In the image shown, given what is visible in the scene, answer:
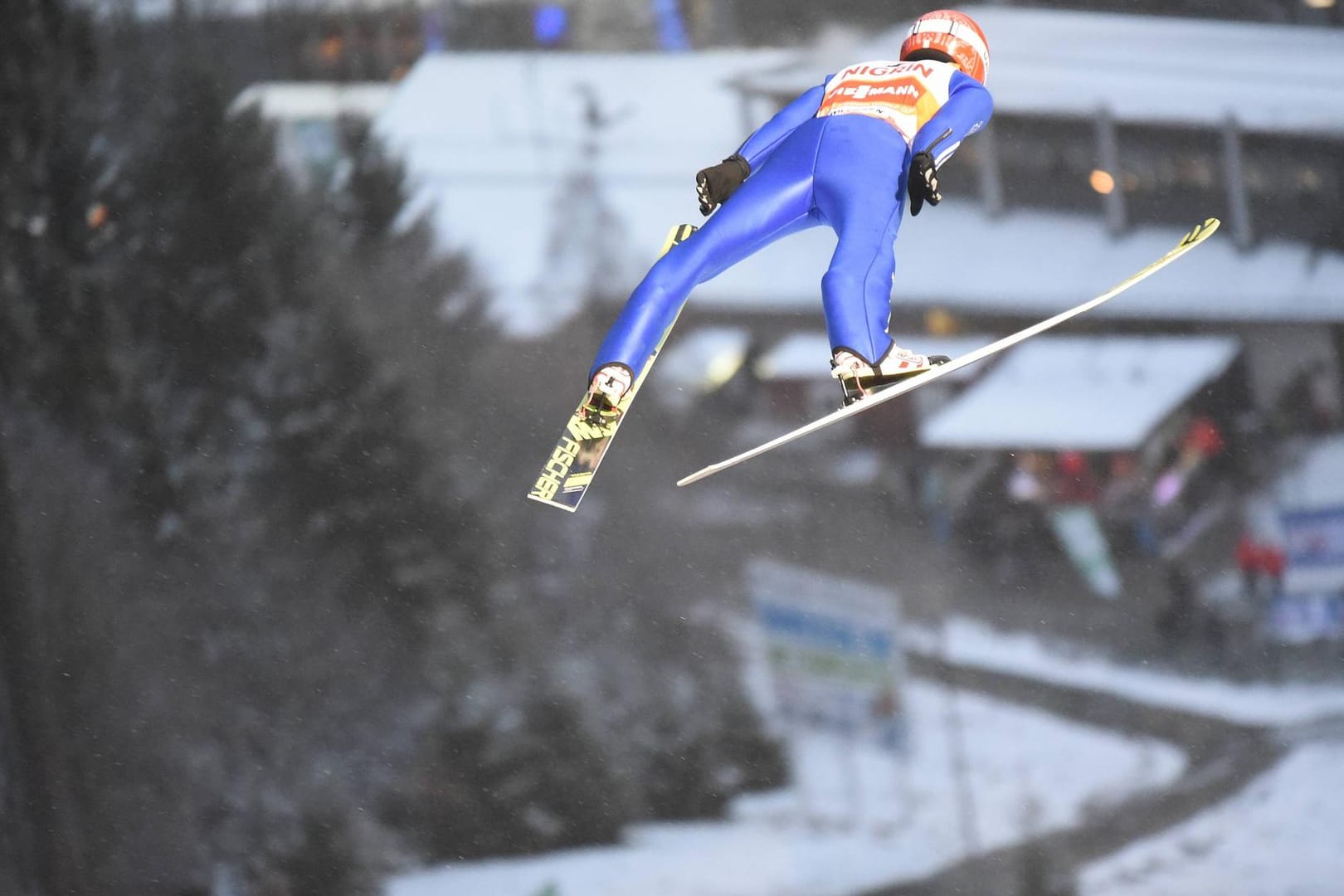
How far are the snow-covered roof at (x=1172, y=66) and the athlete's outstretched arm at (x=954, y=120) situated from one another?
429 cm

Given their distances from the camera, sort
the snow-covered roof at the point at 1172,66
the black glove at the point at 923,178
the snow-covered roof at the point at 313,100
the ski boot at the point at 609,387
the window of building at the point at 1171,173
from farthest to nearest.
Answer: the snow-covered roof at the point at 313,100, the window of building at the point at 1171,173, the snow-covered roof at the point at 1172,66, the ski boot at the point at 609,387, the black glove at the point at 923,178

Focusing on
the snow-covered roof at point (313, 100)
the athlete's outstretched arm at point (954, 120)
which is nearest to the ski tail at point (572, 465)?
the athlete's outstretched arm at point (954, 120)

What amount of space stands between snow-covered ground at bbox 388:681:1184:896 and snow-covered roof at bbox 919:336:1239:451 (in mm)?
1303

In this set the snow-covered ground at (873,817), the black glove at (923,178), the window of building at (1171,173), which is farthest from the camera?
the snow-covered ground at (873,817)

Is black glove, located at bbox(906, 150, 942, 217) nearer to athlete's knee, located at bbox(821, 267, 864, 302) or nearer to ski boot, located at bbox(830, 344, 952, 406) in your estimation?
athlete's knee, located at bbox(821, 267, 864, 302)

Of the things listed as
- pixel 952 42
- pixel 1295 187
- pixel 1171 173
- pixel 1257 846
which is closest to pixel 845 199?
pixel 952 42

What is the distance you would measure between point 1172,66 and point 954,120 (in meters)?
4.71

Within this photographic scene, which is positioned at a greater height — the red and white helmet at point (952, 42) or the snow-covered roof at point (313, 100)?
the snow-covered roof at point (313, 100)

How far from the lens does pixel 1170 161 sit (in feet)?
24.6

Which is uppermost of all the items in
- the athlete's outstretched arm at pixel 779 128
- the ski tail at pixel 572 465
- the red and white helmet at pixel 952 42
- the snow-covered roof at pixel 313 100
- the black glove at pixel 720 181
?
the snow-covered roof at pixel 313 100

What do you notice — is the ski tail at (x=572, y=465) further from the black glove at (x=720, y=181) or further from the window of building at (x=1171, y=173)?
the window of building at (x=1171, y=173)

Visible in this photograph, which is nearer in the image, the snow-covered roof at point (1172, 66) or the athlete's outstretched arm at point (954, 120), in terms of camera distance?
the athlete's outstretched arm at point (954, 120)

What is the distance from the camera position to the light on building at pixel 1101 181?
24.6 feet

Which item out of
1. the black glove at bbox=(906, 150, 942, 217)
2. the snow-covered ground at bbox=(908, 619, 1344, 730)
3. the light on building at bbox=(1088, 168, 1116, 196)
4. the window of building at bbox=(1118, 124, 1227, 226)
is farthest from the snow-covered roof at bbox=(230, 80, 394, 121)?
the black glove at bbox=(906, 150, 942, 217)
